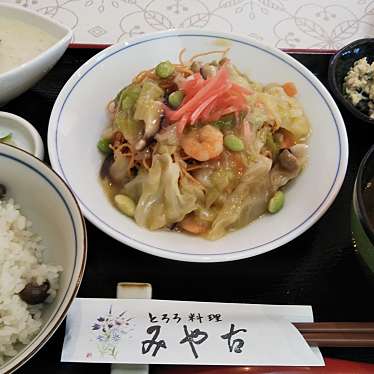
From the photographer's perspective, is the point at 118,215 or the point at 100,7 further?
the point at 100,7

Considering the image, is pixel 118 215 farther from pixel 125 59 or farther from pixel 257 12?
pixel 257 12

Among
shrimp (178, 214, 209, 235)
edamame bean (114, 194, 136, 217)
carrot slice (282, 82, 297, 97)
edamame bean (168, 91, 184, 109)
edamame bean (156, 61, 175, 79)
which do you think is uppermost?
carrot slice (282, 82, 297, 97)

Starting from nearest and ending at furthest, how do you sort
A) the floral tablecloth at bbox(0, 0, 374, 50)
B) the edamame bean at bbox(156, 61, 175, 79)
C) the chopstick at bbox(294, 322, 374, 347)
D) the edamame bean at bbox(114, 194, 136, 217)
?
the chopstick at bbox(294, 322, 374, 347)
the edamame bean at bbox(114, 194, 136, 217)
the edamame bean at bbox(156, 61, 175, 79)
the floral tablecloth at bbox(0, 0, 374, 50)

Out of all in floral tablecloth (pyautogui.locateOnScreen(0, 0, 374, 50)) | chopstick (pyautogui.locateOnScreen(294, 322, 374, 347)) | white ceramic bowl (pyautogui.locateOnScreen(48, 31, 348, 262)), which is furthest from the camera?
floral tablecloth (pyautogui.locateOnScreen(0, 0, 374, 50))

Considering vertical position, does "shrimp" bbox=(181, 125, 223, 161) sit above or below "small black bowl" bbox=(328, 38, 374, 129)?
below

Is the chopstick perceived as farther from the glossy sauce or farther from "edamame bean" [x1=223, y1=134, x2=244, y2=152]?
the glossy sauce

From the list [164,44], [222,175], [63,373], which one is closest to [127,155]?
[222,175]

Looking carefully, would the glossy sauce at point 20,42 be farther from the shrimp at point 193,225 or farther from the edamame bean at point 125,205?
the shrimp at point 193,225

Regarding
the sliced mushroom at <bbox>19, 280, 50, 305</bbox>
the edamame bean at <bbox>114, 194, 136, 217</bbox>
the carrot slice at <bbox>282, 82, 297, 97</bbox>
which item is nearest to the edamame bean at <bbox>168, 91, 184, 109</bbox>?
the edamame bean at <bbox>114, 194, 136, 217</bbox>
